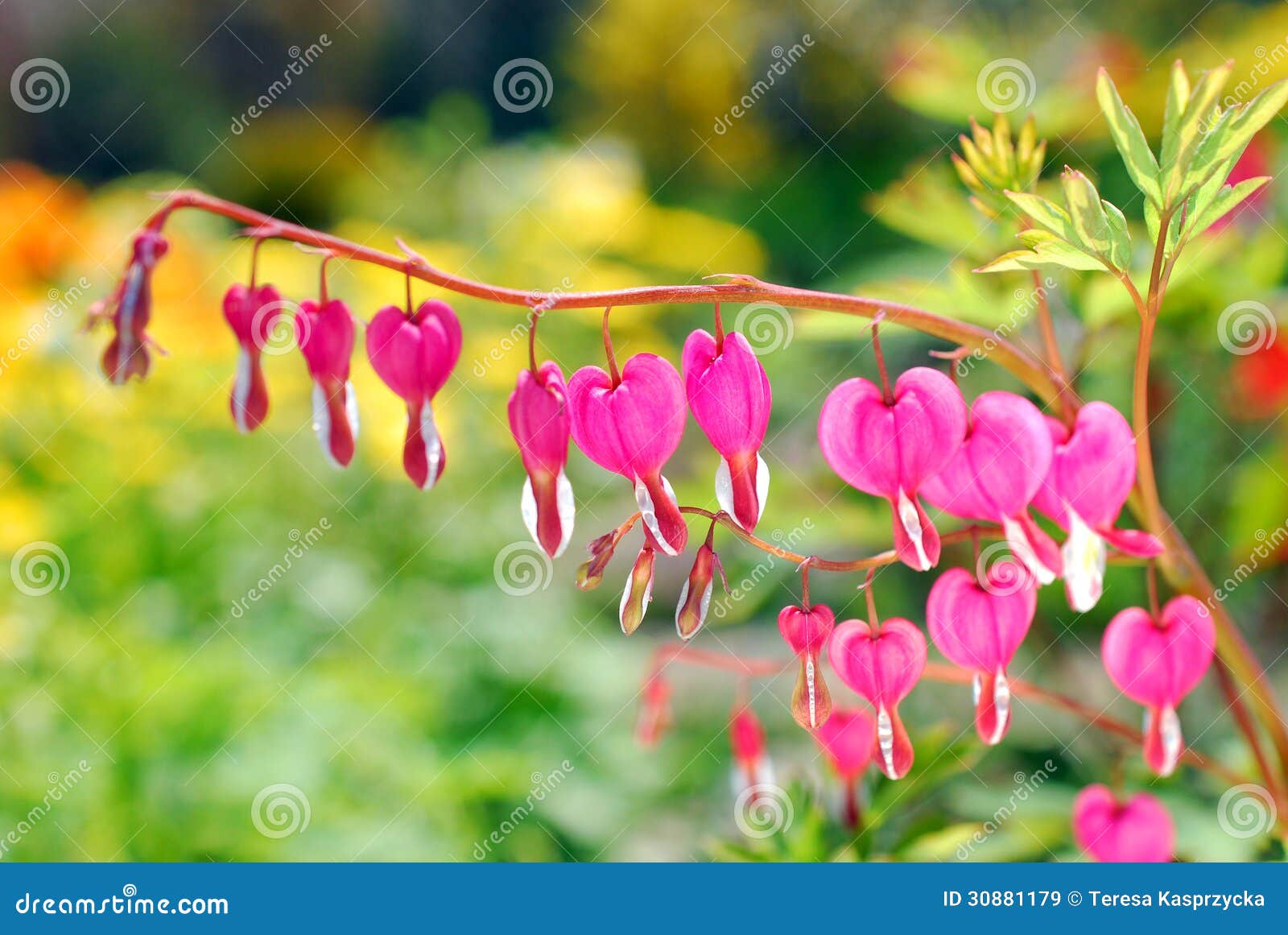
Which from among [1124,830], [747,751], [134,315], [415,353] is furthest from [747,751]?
[134,315]

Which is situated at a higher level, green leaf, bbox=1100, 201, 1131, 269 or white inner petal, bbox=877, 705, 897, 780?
green leaf, bbox=1100, 201, 1131, 269

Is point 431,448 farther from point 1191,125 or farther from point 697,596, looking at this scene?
point 1191,125

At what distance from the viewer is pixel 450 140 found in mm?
3453

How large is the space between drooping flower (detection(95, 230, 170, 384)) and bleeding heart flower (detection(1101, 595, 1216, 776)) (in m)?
0.67

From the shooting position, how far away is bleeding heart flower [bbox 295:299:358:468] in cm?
61

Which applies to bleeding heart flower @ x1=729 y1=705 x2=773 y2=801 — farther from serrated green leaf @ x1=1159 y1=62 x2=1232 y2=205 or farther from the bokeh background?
→ serrated green leaf @ x1=1159 y1=62 x2=1232 y2=205

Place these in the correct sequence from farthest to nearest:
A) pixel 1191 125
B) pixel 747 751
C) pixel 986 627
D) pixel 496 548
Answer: pixel 496 548 < pixel 747 751 < pixel 986 627 < pixel 1191 125

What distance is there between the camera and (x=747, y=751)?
0.99m

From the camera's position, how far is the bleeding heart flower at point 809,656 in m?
0.57

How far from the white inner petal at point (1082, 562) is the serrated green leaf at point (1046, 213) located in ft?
0.55

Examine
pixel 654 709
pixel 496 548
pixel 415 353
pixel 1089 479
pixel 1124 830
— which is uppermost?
pixel 1089 479

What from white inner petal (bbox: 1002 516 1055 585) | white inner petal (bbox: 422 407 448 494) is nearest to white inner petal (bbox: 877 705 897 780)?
white inner petal (bbox: 1002 516 1055 585)

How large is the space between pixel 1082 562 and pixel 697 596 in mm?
222
